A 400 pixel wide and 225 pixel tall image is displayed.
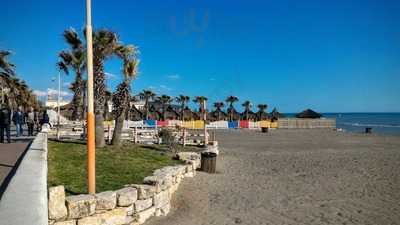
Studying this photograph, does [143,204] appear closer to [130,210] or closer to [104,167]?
[130,210]

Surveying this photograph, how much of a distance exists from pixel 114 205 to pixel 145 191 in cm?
84

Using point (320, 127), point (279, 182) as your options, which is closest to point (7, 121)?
point (279, 182)

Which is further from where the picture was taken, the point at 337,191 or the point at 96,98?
the point at 96,98

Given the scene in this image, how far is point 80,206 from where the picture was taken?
5527 millimetres

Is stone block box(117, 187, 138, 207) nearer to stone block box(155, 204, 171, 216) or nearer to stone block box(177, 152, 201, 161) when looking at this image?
stone block box(155, 204, 171, 216)

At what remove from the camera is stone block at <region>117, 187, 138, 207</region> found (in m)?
6.22

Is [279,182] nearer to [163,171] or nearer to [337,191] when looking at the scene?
[337,191]

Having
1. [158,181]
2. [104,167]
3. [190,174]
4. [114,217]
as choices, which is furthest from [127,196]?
[190,174]

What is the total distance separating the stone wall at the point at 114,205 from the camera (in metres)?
5.26

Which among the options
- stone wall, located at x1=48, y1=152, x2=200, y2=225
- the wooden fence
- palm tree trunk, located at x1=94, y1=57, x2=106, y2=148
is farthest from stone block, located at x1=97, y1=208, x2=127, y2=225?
the wooden fence

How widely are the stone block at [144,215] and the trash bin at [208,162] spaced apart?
5.87 metres

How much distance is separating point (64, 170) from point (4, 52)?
24.0 meters

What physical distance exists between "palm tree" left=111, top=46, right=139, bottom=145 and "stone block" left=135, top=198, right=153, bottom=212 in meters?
8.96

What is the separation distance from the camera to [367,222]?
24.0 ft
